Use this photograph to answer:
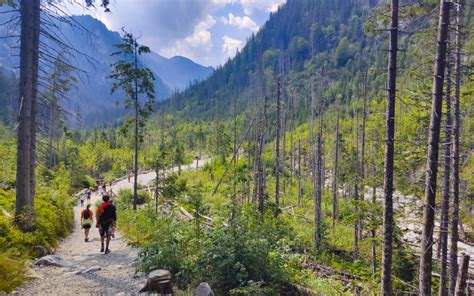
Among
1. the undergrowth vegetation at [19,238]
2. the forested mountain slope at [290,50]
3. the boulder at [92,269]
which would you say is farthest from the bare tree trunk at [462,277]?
the forested mountain slope at [290,50]

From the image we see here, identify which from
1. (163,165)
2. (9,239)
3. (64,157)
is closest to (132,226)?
(9,239)

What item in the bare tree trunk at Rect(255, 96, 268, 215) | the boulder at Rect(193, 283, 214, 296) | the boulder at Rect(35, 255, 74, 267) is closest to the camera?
the boulder at Rect(193, 283, 214, 296)

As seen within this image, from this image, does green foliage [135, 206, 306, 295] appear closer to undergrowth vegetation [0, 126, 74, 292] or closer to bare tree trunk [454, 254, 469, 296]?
undergrowth vegetation [0, 126, 74, 292]

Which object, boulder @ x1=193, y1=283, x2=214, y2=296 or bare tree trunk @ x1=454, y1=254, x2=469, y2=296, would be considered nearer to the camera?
bare tree trunk @ x1=454, y1=254, x2=469, y2=296

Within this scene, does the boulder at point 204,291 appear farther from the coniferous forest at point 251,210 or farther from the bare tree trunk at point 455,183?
the bare tree trunk at point 455,183


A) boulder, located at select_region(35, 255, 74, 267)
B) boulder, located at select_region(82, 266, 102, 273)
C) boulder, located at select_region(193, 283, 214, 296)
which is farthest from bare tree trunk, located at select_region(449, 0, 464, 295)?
boulder, located at select_region(35, 255, 74, 267)

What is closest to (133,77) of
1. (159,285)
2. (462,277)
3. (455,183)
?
(159,285)

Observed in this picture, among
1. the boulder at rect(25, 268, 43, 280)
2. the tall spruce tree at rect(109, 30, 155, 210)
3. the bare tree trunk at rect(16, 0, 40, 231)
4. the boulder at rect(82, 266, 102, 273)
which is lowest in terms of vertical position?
the boulder at rect(82, 266, 102, 273)

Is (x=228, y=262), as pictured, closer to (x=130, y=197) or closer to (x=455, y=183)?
(x=455, y=183)

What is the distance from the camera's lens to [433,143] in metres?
5.90

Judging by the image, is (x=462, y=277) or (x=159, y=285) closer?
(x=462, y=277)

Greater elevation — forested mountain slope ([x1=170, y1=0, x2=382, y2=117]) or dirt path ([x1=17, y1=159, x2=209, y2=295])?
forested mountain slope ([x1=170, y1=0, x2=382, y2=117])

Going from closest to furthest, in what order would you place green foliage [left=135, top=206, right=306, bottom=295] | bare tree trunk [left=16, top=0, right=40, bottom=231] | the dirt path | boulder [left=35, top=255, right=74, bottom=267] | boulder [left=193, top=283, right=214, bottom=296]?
1. boulder [left=193, top=283, right=214, bottom=296]
2. green foliage [left=135, top=206, right=306, bottom=295]
3. the dirt path
4. boulder [left=35, top=255, right=74, bottom=267]
5. bare tree trunk [left=16, top=0, right=40, bottom=231]

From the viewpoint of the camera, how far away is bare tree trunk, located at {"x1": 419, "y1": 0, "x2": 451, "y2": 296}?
224 inches
